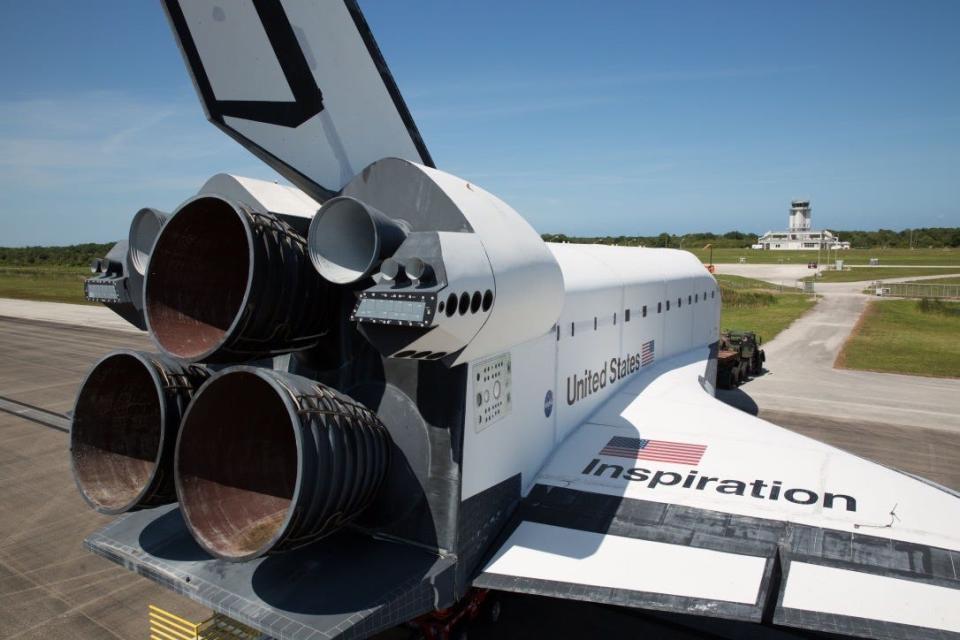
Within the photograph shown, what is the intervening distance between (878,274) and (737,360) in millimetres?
56790

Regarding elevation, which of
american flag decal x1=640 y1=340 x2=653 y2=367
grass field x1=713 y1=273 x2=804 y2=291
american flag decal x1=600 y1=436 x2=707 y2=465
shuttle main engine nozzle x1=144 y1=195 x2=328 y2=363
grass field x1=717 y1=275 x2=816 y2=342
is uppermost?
shuttle main engine nozzle x1=144 y1=195 x2=328 y2=363

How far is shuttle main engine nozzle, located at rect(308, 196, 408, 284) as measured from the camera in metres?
3.95

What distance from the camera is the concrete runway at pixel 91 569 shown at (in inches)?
257

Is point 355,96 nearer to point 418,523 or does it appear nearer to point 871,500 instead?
point 418,523

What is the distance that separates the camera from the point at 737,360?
18.2m

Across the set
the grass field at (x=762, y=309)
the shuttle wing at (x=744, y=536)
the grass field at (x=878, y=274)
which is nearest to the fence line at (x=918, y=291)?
the grass field at (x=762, y=309)

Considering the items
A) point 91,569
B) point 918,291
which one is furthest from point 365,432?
point 918,291

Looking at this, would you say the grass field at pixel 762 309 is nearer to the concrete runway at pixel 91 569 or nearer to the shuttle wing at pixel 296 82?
the concrete runway at pixel 91 569

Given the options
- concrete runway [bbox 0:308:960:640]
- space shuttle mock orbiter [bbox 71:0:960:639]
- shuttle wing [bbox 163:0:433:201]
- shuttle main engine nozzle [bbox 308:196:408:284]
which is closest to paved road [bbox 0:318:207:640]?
concrete runway [bbox 0:308:960:640]

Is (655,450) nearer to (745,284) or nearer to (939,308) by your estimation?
(939,308)

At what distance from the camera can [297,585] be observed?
4242mm

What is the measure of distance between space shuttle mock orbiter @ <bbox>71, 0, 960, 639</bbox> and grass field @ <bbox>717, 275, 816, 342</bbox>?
76.3 feet

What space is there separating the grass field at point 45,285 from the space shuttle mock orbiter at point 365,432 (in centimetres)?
3561

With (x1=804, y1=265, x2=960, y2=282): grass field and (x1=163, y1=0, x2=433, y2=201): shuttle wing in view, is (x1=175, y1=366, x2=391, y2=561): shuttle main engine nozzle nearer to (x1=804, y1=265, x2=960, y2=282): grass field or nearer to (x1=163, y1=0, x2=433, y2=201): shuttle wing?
(x1=163, y1=0, x2=433, y2=201): shuttle wing
